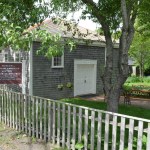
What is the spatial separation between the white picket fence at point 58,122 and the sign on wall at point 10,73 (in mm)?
598

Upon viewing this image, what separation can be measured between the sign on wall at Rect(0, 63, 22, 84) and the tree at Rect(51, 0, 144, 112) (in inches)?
104

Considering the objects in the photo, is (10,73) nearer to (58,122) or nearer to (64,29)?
(58,122)

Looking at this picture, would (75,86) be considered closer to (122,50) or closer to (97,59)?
(97,59)

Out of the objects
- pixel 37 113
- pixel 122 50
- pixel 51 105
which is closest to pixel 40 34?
pixel 51 105

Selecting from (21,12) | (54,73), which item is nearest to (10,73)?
(21,12)

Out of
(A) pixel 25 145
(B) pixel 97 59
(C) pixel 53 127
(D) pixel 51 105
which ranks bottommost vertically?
(A) pixel 25 145

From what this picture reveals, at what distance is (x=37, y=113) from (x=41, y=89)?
27.4 feet

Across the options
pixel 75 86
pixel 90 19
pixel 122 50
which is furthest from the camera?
pixel 75 86

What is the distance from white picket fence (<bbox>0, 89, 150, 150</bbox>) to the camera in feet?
22.7

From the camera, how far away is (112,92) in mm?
10383

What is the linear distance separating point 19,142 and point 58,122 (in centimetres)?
139

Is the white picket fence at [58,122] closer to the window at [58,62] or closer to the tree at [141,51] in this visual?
the window at [58,62]

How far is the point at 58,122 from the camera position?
7707 mm

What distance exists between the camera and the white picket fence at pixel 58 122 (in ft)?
22.7
